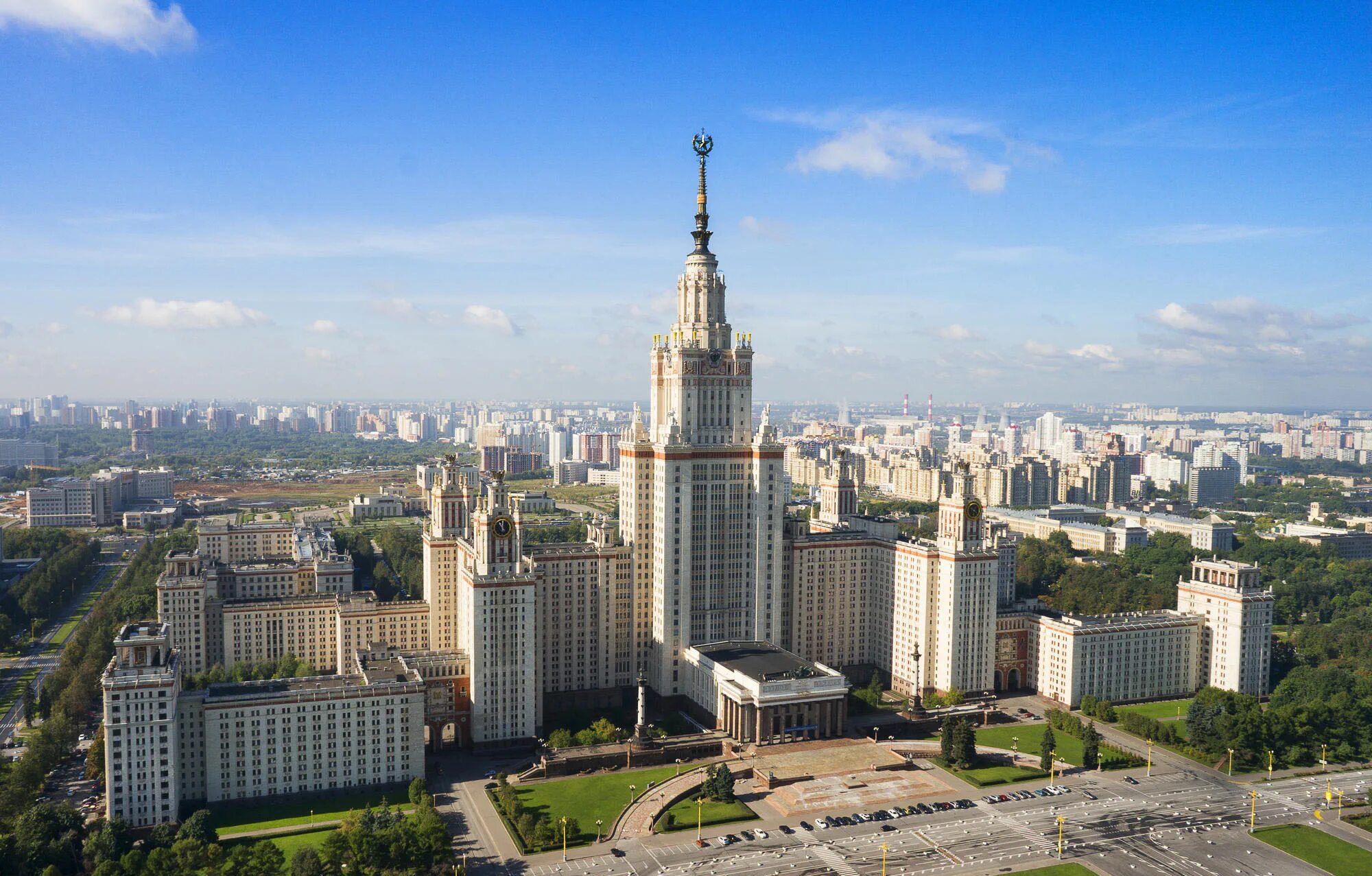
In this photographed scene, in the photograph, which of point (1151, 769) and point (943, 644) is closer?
point (1151, 769)

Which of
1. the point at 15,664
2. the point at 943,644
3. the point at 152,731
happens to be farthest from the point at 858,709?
the point at 15,664

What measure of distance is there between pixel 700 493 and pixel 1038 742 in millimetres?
30577

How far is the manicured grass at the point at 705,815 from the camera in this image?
62.5 meters

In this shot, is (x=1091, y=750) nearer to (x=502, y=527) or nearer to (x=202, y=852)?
(x=502, y=527)

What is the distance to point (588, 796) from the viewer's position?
2625 inches

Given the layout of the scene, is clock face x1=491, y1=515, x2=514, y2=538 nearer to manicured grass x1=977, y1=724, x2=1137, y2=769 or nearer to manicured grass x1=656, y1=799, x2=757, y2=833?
manicured grass x1=656, y1=799, x2=757, y2=833

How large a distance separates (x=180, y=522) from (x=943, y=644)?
140m

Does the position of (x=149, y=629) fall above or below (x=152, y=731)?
above

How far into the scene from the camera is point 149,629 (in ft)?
210

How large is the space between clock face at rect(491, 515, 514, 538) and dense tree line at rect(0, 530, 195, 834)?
1208 inches

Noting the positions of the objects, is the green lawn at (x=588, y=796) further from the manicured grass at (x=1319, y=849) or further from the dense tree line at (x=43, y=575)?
the dense tree line at (x=43, y=575)

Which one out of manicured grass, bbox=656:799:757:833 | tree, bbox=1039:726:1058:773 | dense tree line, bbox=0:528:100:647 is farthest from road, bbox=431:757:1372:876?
dense tree line, bbox=0:528:100:647

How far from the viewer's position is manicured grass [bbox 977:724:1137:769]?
7369 cm

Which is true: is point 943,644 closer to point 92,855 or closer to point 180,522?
point 92,855
